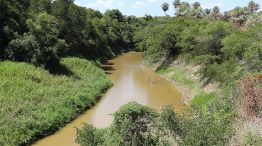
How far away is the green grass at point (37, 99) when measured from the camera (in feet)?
83.0

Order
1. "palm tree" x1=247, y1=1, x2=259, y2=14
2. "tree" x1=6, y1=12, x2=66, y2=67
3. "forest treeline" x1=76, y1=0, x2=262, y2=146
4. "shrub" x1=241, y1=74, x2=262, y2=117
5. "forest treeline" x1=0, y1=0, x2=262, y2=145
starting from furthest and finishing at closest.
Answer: "palm tree" x1=247, y1=1, x2=259, y2=14, "tree" x1=6, y1=12, x2=66, y2=67, "shrub" x1=241, y1=74, x2=262, y2=117, "forest treeline" x1=0, y1=0, x2=262, y2=145, "forest treeline" x1=76, y1=0, x2=262, y2=146

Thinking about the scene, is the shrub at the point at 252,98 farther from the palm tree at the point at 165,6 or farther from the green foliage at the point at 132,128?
the palm tree at the point at 165,6

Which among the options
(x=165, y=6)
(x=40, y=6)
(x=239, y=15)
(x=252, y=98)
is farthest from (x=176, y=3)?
(x=252, y=98)

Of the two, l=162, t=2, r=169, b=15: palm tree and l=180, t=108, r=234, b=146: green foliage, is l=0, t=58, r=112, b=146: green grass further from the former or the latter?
l=162, t=2, r=169, b=15: palm tree

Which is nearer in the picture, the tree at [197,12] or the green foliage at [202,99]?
the green foliage at [202,99]

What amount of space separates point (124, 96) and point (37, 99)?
38.4 feet

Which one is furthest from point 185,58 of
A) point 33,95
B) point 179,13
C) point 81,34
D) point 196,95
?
point 179,13

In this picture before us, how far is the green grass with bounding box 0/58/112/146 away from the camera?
2531 centimetres

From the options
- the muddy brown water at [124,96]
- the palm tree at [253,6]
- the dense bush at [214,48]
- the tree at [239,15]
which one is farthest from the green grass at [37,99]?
the palm tree at [253,6]

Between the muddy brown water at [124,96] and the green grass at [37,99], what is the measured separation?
74 cm

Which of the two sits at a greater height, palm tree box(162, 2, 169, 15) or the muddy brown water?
palm tree box(162, 2, 169, 15)

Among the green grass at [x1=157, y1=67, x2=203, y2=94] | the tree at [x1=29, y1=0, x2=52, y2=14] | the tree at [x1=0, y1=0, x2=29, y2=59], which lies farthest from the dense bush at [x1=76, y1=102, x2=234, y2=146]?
the tree at [x1=29, y1=0, x2=52, y2=14]

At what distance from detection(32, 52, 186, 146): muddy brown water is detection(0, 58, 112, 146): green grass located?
2.44 feet

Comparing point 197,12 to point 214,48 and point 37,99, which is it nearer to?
point 214,48
